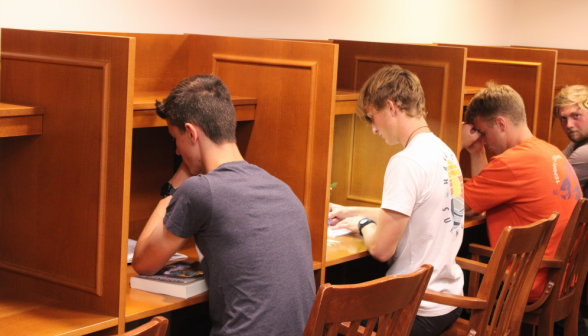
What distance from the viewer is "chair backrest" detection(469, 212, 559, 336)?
6.07 ft

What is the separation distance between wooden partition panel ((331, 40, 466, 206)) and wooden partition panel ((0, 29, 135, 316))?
1407mm

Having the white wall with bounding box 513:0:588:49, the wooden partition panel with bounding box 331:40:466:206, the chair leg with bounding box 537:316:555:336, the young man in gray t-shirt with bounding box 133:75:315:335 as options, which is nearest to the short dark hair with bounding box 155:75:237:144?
the young man in gray t-shirt with bounding box 133:75:315:335

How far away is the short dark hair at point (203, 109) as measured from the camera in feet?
5.26

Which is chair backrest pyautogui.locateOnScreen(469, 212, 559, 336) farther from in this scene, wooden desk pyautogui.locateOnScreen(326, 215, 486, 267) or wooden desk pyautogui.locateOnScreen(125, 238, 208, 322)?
wooden desk pyautogui.locateOnScreen(125, 238, 208, 322)

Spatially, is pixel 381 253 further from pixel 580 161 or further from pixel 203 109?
pixel 580 161

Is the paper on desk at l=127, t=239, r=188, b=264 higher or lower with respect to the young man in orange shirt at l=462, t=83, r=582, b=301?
lower

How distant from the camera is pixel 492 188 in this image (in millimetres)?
2477

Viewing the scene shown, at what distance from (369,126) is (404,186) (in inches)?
29.7

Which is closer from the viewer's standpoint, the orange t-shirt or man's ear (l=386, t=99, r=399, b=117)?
man's ear (l=386, t=99, r=399, b=117)

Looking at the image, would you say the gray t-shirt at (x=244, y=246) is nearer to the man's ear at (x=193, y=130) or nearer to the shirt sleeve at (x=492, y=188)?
the man's ear at (x=193, y=130)

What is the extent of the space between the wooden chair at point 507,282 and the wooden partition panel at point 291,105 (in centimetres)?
50

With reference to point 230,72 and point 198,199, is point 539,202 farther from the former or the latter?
point 198,199

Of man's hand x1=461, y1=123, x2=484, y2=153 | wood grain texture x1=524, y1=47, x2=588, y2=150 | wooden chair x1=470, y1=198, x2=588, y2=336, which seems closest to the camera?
wooden chair x1=470, y1=198, x2=588, y2=336

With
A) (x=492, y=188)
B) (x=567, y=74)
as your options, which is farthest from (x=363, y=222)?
(x=567, y=74)
